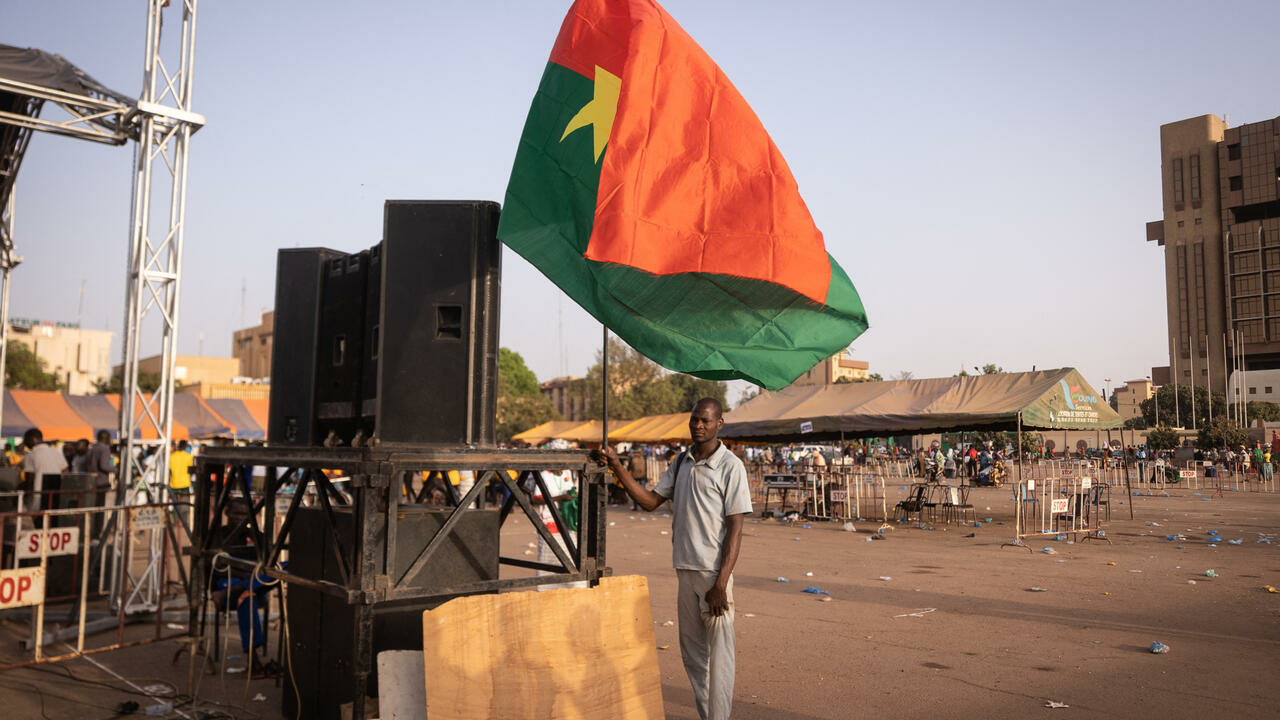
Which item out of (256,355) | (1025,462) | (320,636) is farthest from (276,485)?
(256,355)

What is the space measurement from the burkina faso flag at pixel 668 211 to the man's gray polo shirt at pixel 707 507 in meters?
0.78

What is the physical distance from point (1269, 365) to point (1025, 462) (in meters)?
62.8

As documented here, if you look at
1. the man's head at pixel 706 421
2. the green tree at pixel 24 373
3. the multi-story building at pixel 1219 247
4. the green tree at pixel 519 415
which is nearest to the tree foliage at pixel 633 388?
the green tree at pixel 519 415

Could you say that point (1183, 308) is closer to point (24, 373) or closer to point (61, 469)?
point (61, 469)

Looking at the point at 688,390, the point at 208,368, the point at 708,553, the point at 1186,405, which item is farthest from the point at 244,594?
the point at 208,368

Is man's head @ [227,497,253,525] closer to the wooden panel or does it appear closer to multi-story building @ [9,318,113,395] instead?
the wooden panel

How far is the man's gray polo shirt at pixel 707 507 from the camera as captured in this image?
15.6 feet

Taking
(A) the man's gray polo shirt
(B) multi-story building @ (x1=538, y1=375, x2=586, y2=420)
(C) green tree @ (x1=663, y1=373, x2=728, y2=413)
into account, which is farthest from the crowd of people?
(B) multi-story building @ (x1=538, y1=375, x2=586, y2=420)

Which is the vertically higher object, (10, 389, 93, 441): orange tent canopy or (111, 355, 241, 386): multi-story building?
(111, 355, 241, 386): multi-story building

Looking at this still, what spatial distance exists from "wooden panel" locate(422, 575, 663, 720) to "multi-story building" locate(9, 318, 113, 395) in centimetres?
13239

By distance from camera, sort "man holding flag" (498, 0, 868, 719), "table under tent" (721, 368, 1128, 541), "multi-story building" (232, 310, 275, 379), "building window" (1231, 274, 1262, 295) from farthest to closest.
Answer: "multi-story building" (232, 310, 275, 379) → "building window" (1231, 274, 1262, 295) → "table under tent" (721, 368, 1128, 541) → "man holding flag" (498, 0, 868, 719)

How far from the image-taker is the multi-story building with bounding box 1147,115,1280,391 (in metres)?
82.8

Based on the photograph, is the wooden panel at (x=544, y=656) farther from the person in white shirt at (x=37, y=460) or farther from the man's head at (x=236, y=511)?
the person in white shirt at (x=37, y=460)

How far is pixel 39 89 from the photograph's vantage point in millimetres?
10797
